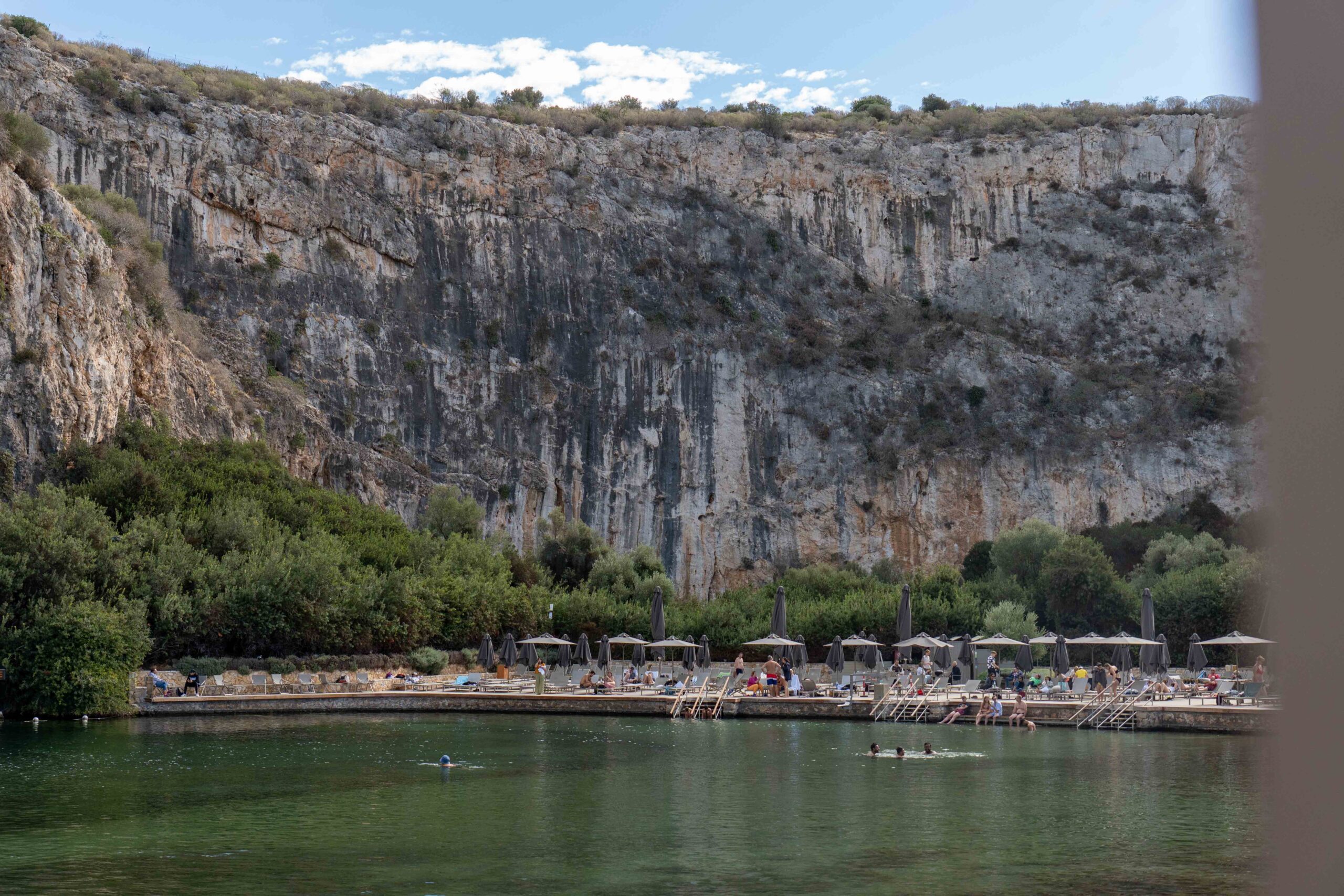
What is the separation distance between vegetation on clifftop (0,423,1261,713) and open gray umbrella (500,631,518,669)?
87.7 inches

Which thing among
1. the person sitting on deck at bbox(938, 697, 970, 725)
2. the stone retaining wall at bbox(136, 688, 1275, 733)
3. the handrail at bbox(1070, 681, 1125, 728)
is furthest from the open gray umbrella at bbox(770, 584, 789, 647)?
the handrail at bbox(1070, 681, 1125, 728)

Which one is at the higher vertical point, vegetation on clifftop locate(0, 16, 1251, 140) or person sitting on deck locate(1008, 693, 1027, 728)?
vegetation on clifftop locate(0, 16, 1251, 140)

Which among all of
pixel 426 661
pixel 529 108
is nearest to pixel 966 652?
pixel 426 661

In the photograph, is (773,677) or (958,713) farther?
(773,677)

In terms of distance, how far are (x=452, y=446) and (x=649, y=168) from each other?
74.7ft

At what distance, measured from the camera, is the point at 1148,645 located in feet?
120

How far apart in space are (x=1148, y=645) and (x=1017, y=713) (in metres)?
7.66

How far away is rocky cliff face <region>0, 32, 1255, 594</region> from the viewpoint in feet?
211

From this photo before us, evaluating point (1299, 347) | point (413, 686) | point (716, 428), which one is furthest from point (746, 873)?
point (716, 428)

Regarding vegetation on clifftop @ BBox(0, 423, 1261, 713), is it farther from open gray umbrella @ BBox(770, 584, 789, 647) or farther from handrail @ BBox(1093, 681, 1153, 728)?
handrail @ BBox(1093, 681, 1153, 728)

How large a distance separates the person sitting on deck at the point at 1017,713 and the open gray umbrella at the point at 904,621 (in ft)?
26.8

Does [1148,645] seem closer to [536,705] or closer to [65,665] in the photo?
[536,705]

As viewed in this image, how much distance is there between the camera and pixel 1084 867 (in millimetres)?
14539

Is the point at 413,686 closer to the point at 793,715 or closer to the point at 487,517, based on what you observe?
the point at 793,715
